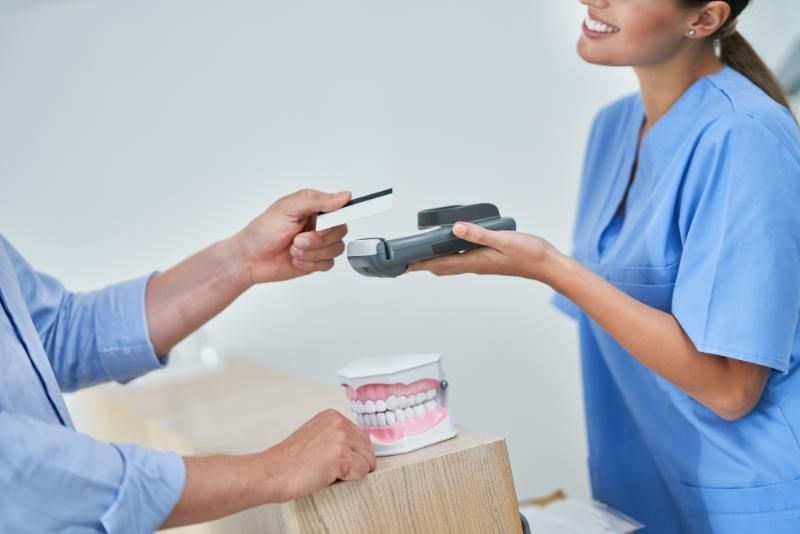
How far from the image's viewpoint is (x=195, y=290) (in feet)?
5.87

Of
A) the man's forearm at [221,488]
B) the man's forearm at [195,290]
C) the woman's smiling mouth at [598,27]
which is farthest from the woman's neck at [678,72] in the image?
the man's forearm at [221,488]

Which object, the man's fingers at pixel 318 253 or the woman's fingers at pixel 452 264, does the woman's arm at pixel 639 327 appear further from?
the man's fingers at pixel 318 253

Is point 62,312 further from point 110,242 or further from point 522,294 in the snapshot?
point 522,294

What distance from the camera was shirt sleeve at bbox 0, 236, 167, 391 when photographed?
67.0 inches

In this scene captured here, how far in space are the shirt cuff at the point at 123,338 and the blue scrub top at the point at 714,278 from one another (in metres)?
0.90

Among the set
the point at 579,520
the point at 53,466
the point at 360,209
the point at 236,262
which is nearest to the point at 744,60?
the point at 360,209

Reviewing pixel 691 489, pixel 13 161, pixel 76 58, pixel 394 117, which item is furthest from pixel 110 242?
pixel 691 489

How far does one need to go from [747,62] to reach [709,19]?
0.15 metres

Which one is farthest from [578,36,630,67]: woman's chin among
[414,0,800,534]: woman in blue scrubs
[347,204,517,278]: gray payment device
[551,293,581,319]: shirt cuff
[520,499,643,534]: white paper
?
[520,499,643,534]: white paper

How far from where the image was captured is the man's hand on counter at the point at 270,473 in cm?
115

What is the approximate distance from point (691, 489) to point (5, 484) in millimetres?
1147

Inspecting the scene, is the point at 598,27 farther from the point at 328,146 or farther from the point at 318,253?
the point at 328,146

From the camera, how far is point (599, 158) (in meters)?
2.01

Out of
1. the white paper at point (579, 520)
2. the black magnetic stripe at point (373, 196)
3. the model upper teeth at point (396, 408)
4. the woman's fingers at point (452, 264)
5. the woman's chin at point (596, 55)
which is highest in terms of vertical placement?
the woman's chin at point (596, 55)
